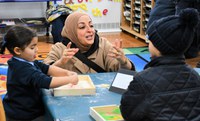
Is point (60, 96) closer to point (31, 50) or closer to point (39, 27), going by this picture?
point (31, 50)

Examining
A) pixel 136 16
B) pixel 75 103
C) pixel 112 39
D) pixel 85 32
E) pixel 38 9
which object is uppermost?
pixel 85 32

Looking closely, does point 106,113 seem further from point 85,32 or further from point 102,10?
point 102,10

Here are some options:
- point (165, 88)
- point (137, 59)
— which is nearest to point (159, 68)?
point (165, 88)

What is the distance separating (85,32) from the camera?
234cm

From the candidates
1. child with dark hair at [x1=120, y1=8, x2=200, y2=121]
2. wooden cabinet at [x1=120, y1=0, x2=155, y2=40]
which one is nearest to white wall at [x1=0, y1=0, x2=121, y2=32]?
wooden cabinet at [x1=120, y1=0, x2=155, y2=40]

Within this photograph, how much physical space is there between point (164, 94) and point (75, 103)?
0.56 meters

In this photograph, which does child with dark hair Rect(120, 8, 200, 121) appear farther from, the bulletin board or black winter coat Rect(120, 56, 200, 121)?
the bulletin board

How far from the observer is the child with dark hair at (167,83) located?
3.92 feet

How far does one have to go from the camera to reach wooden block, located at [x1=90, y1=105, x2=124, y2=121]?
1373 mm

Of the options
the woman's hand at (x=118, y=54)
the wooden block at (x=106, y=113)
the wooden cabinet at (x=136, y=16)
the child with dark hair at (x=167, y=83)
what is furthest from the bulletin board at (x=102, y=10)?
the child with dark hair at (x=167, y=83)

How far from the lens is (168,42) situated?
1.22 meters

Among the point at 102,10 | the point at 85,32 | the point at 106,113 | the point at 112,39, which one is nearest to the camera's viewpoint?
the point at 106,113

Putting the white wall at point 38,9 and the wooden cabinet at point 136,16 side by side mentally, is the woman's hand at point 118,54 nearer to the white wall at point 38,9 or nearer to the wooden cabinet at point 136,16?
the wooden cabinet at point 136,16

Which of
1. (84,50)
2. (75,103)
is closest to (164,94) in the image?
(75,103)
